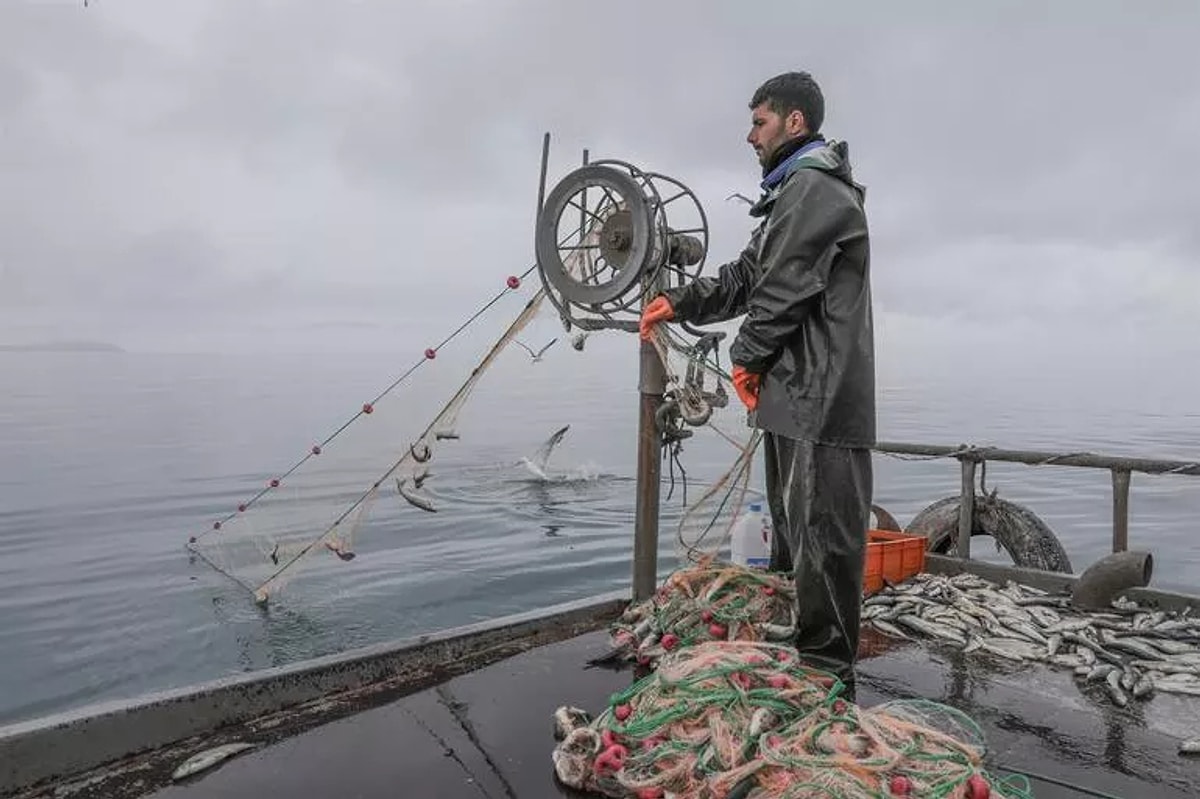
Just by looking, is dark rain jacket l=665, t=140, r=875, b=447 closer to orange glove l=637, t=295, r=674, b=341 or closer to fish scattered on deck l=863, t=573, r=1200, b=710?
orange glove l=637, t=295, r=674, b=341

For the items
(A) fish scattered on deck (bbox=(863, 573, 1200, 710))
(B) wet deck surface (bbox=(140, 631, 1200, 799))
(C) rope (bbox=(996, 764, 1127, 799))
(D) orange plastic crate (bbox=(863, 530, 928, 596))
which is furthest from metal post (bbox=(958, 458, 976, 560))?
(C) rope (bbox=(996, 764, 1127, 799))

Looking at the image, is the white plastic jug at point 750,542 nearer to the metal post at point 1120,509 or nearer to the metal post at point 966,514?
the metal post at point 966,514

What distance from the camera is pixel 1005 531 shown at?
24.7ft

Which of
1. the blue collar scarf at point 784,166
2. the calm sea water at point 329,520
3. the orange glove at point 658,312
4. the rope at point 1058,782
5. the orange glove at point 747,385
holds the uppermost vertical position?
the blue collar scarf at point 784,166

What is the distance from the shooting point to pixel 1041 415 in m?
64.2

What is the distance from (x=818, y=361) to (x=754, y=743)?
5.57 ft

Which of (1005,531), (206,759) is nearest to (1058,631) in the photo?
(1005,531)

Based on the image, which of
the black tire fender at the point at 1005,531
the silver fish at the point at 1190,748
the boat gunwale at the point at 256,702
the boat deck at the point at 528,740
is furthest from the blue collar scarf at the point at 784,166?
the black tire fender at the point at 1005,531

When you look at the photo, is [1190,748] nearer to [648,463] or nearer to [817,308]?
[817,308]

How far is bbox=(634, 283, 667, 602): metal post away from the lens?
4574 millimetres

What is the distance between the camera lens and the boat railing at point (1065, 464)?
5.93 meters

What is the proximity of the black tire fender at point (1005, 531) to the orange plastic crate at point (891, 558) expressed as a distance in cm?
100

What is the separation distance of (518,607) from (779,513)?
843 cm

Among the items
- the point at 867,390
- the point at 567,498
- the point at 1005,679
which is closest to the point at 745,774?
the point at 867,390
